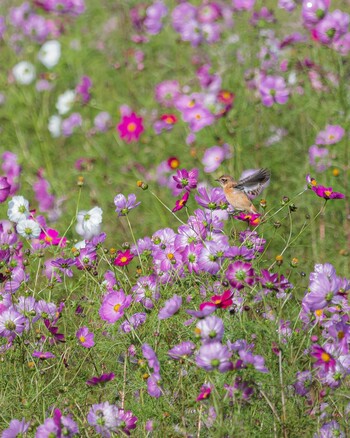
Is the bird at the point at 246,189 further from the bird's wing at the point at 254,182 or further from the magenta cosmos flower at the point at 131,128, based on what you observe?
the magenta cosmos flower at the point at 131,128

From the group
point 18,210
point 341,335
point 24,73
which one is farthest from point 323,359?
point 24,73

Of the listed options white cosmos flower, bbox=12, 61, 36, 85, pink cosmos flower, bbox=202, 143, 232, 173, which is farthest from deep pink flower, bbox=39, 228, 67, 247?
white cosmos flower, bbox=12, 61, 36, 85

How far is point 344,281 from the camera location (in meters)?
2.04

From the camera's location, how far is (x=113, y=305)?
84.5 inches

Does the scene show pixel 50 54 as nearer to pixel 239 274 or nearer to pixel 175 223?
pixel 175 223

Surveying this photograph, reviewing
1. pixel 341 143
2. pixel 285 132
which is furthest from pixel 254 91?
pixel 341 143

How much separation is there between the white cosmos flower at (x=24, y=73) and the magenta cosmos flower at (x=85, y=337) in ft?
9.71

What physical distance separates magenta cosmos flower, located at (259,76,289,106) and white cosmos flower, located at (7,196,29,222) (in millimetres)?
1563

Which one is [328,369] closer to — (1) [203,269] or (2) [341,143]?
(1) [203,269]

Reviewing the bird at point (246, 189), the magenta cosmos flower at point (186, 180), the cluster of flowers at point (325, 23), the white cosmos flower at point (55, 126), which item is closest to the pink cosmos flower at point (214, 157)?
the cluster of flowers at point (325, 23)

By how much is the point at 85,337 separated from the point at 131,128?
221cm

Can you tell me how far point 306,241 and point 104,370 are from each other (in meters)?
1.42

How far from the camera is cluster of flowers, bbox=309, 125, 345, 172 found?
3.54 m

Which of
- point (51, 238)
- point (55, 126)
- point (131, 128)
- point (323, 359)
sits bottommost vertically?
point (55, 126)
